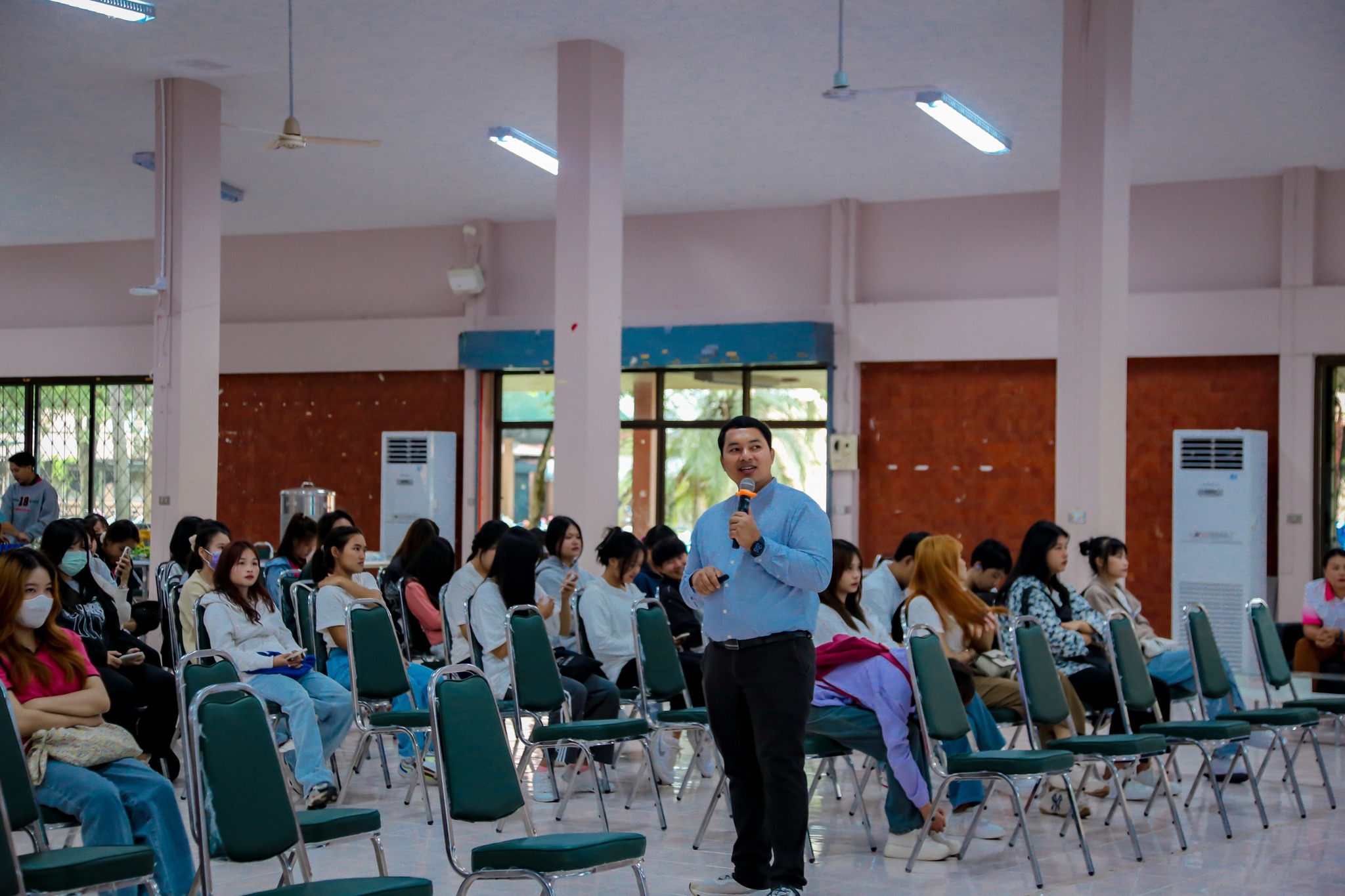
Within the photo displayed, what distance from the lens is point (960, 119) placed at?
9133mm

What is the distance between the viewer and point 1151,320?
39.0ft

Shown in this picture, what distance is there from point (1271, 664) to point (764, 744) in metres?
3.76

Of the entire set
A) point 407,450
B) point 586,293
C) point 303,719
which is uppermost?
point 586,293

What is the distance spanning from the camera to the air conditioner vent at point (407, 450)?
13852mm

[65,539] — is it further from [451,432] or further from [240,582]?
[451,432]

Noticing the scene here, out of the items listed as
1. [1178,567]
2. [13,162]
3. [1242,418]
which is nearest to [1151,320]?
[1242,418]

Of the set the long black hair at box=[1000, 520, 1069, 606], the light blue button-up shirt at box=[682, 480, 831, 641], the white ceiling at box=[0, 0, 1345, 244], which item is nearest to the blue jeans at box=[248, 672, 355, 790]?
the light blue button-up shirt at box=[682, 480, 831, 641]

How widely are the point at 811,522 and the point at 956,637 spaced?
6.49 feet

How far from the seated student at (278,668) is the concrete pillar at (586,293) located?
3.17 metres

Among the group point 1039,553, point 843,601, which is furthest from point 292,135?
point 1039,553

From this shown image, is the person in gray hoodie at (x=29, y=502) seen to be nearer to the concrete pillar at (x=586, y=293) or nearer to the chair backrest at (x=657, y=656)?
the concrete pillar at (x=586, y=293)

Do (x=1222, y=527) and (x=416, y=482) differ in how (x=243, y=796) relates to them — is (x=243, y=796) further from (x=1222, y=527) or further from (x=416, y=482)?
(x=416, y=482)

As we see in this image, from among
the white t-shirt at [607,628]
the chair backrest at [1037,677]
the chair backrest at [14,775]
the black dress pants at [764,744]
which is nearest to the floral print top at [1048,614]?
the chair backrest at [1037,677]

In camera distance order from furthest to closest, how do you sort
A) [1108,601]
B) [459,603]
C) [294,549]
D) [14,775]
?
[294,549] → [1108,601] → [459,603] → [14,775]
